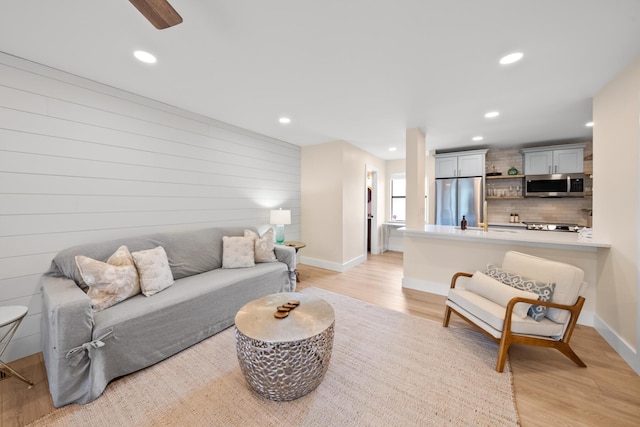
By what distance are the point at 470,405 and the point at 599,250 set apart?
7.79 ft

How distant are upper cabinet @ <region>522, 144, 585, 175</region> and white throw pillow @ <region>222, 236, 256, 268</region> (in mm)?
5515

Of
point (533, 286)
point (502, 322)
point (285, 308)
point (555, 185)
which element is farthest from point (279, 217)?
point (555, 185)

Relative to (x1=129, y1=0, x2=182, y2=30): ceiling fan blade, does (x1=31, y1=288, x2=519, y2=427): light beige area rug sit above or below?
below

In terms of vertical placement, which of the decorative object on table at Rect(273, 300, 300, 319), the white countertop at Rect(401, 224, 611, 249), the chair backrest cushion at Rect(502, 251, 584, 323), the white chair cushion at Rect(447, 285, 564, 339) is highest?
the white countertop at Rect(401, 224, 611, 249)

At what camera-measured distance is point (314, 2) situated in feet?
4.90

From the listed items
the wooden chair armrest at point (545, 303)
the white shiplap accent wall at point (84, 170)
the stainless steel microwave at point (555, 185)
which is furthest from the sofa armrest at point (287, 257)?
the stainless steel microwave at point (555, 185)

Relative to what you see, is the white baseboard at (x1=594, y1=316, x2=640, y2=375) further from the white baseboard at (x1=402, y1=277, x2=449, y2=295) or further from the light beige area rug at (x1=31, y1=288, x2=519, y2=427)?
the white baseboard at (x1=402, y1=277, x2=449, y2=295)

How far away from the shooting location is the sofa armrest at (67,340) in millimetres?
1570

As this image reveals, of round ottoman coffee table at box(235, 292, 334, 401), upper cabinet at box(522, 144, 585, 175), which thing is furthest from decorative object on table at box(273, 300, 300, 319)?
upper cabinet at box(522, 144, 585, 175)

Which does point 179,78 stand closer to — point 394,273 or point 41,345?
point 41,345

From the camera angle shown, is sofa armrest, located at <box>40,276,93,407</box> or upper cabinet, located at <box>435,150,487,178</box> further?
upper cabinet, located at <box>435,150,487,178</box>

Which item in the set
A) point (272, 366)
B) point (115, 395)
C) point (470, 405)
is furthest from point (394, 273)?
point (115, 395)

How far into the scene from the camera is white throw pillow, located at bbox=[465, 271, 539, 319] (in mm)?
2010

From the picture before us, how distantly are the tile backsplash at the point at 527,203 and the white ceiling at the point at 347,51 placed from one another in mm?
1909
